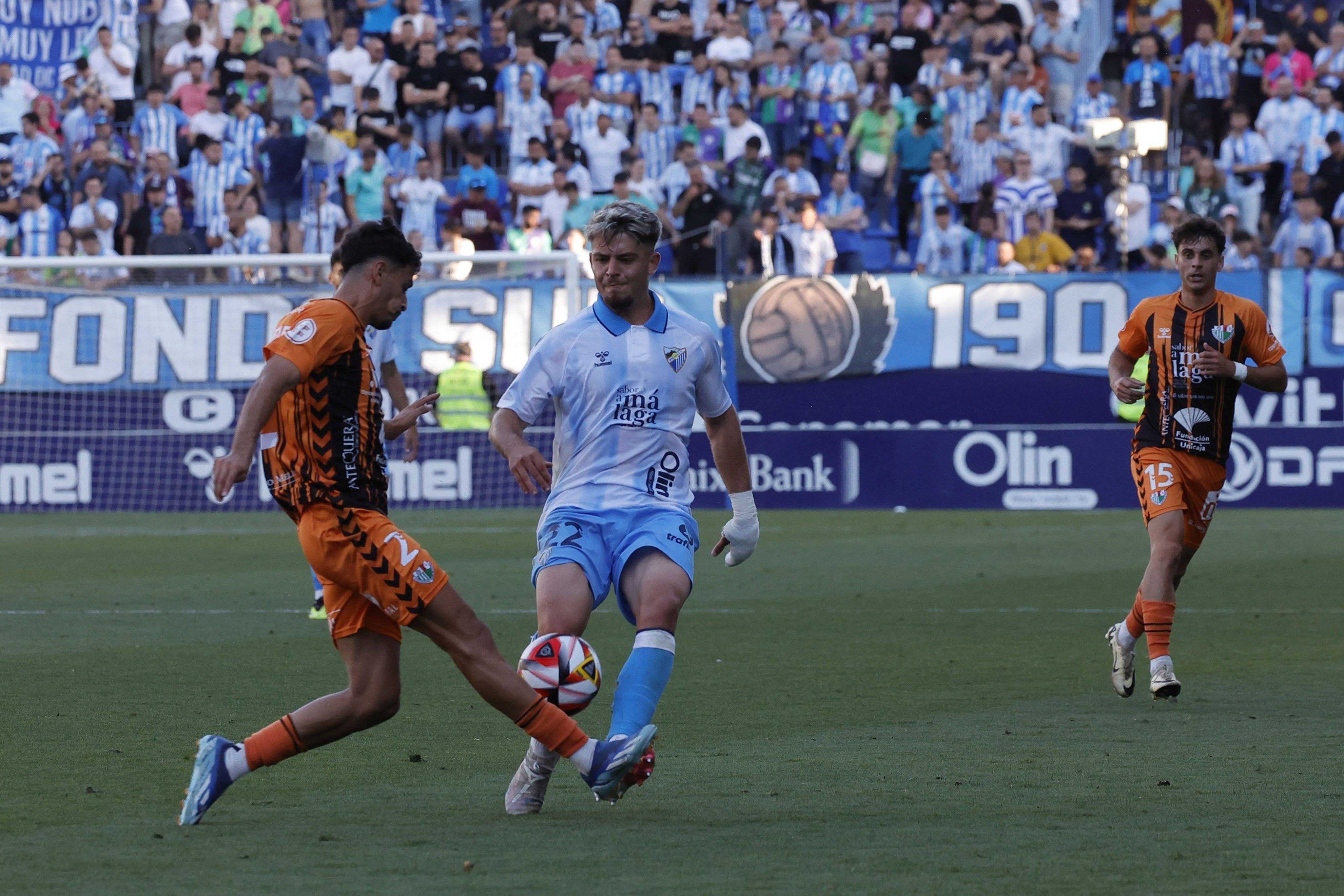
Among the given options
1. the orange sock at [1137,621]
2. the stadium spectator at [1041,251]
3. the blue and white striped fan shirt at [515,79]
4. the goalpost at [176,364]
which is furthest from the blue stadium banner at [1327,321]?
the orange sock at [1137,621]

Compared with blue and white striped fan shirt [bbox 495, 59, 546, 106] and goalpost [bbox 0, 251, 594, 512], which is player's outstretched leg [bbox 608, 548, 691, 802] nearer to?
goalpost [bbox 0, 251, 594, 512]

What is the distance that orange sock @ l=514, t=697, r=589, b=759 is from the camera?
210 inches

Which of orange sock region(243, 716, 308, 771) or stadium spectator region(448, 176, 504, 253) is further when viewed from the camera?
stadium spectator region(448, 176, 504, 253)

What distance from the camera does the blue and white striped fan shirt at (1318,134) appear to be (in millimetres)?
23078

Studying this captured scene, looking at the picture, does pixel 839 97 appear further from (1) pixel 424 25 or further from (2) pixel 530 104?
(1) pixel 424 25

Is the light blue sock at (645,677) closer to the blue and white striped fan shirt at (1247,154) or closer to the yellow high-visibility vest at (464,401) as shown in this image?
the yellow high-visibility vest at (464,401)

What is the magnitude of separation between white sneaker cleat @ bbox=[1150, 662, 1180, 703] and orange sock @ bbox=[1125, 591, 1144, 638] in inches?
7.4

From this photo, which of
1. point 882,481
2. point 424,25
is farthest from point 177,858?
point 424,25

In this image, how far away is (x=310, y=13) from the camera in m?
26.9

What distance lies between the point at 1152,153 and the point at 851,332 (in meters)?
6.55

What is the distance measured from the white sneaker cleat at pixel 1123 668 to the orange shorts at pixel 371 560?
12.7ft

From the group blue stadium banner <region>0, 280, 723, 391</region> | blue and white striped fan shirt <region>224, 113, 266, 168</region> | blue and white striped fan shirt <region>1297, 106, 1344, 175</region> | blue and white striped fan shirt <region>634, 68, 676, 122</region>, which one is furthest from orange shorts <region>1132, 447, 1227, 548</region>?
blue and white striped fan shirt <region>224, 113, 266, 168</region>

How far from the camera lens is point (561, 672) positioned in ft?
17.8

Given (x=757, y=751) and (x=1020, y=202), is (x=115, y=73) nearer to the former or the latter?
(x=1020, y=202)
